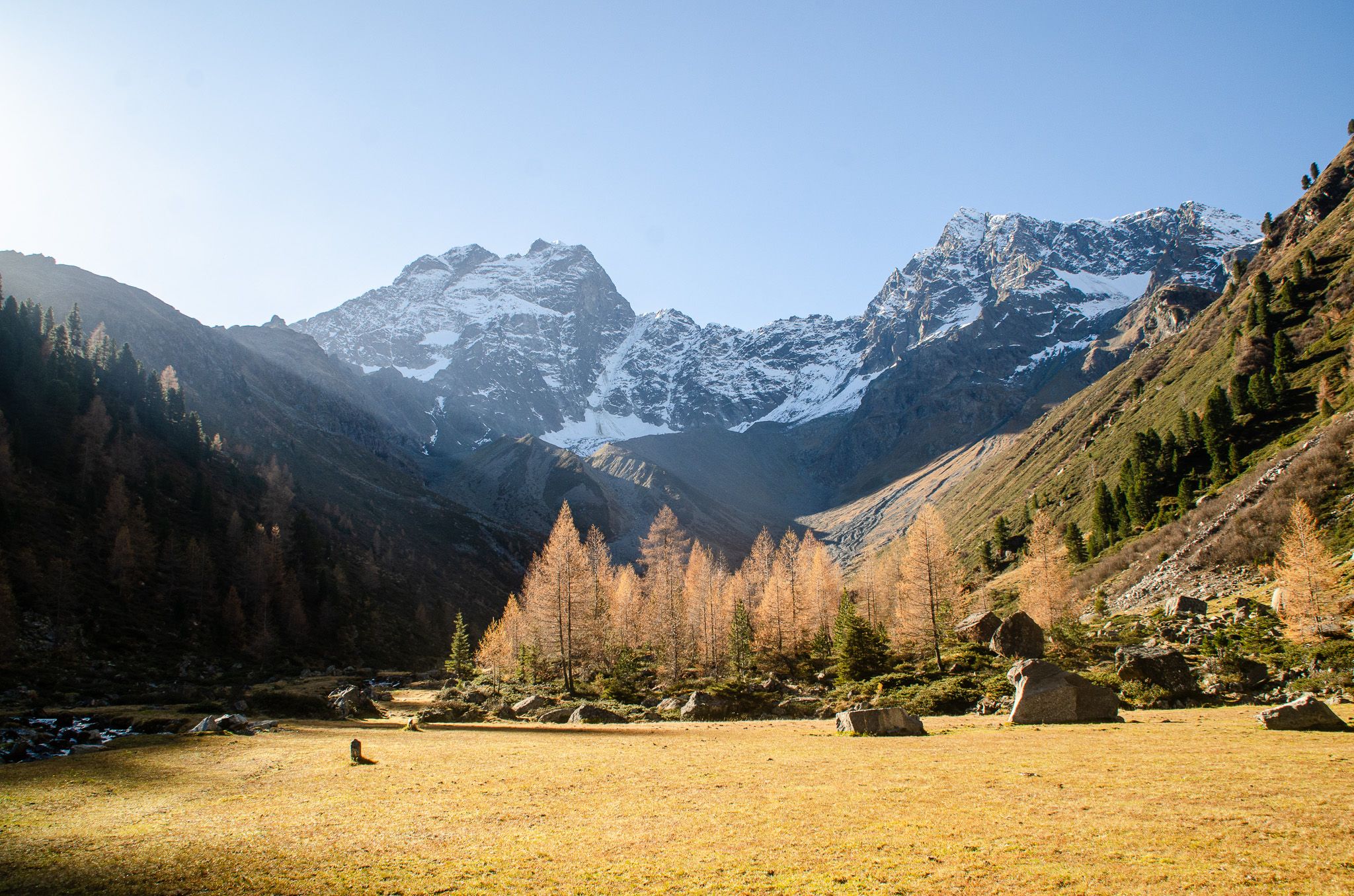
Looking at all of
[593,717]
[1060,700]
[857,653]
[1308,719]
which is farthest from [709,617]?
[1308,719]

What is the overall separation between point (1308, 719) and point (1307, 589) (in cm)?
2420

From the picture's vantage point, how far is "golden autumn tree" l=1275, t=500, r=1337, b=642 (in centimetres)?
3919

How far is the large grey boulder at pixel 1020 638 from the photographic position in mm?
47812

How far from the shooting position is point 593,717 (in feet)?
131

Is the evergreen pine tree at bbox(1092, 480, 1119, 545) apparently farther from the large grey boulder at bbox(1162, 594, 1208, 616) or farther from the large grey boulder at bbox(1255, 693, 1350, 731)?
the large grey boulder at bbox(1255, 693, 1350, 731)

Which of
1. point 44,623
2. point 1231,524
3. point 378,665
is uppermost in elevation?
point 1231,524

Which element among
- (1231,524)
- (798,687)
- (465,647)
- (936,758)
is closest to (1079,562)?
(1231,524)

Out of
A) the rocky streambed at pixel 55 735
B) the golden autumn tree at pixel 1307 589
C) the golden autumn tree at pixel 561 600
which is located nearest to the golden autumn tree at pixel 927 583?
the golden autumn tree at pixel 1307 589

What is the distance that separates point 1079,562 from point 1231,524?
1455 inches

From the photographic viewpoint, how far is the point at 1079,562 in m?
102

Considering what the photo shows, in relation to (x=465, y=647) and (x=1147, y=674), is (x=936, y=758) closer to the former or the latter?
(x=1147, y=674)

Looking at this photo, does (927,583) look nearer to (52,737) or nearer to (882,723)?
(882,723)

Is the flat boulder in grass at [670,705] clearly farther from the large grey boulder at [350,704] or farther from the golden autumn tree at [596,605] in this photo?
the large grey boulder at [350,704]

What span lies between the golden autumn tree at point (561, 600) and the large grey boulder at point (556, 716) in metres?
14.1
